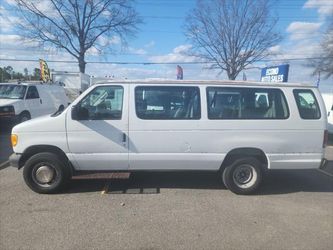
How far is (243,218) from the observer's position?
210 inches

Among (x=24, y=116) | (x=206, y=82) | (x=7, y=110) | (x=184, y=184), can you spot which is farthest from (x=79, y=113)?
(x=24, y=116)

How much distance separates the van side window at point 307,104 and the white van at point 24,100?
34.3 feet

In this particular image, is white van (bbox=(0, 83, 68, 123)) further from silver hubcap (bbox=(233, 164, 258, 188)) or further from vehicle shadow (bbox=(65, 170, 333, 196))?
silver hubcap (bbox=(233, 164, 258, 188))

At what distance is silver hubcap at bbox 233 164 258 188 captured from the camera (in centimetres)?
646

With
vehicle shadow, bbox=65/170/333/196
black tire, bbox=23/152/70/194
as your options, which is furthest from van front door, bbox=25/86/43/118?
black tire, bbox=23/152/70/194

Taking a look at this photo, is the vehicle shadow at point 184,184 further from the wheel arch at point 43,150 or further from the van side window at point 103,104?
the van side window at point 103,104

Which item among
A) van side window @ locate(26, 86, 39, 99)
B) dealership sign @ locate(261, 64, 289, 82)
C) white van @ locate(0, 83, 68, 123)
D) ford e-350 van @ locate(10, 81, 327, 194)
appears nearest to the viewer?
ford e-350 van @ locate(10, 81, 327, 194)

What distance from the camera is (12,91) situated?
556 inches

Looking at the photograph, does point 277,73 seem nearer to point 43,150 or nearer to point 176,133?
point 176,133

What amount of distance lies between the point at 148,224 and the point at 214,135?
203 cm

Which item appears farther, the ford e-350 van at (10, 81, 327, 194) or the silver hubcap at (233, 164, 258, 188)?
the silver hubcap at (233, 164, 258, 188)

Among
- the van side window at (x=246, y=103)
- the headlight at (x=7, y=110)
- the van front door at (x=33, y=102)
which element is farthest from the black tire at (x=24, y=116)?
the van side window at (x=246, y=103)

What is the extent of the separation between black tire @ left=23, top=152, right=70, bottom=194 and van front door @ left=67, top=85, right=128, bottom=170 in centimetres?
24

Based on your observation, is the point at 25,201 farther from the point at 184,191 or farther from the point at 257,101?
the point at 257,101
